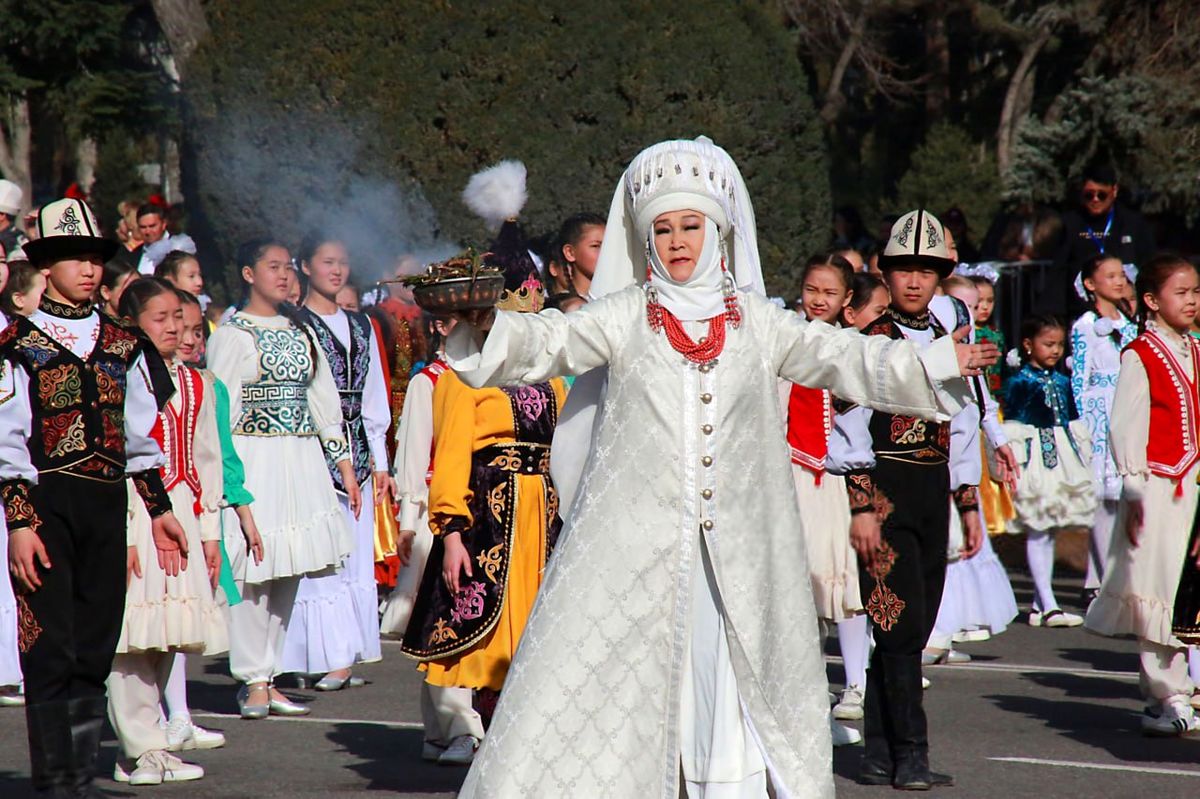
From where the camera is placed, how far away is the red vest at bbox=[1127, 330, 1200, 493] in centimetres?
812

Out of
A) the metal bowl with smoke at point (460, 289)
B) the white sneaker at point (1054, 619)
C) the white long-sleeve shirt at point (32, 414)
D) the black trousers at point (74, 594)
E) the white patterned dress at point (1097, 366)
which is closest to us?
the metal bowl with smoke at point (460, 289)

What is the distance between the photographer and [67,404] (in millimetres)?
6480

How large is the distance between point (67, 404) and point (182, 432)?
1444 mm

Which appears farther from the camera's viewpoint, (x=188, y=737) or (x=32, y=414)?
(x=188, y=737)

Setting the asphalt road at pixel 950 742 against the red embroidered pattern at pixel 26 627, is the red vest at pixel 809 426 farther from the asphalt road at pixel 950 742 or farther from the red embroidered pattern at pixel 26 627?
the red embroidered pattern at pixel 26 627

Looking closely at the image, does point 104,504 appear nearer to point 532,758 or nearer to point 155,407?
point 155,407

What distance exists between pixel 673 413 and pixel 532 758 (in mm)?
1036

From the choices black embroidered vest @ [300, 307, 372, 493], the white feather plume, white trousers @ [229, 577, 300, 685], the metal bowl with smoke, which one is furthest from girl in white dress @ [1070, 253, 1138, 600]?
the metal bowl with smoke

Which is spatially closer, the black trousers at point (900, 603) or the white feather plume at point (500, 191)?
the black trousers at point (900, 603)

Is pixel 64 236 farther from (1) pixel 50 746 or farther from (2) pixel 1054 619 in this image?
(2) pixel 1054 619

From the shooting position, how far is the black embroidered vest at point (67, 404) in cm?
646

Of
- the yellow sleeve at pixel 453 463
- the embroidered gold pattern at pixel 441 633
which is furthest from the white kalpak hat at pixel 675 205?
the embroidered gold pattern at pixel 441 633

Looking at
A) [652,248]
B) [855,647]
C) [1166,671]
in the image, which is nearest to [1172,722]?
[1166,671]

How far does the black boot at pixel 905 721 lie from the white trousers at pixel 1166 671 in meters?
1.56
